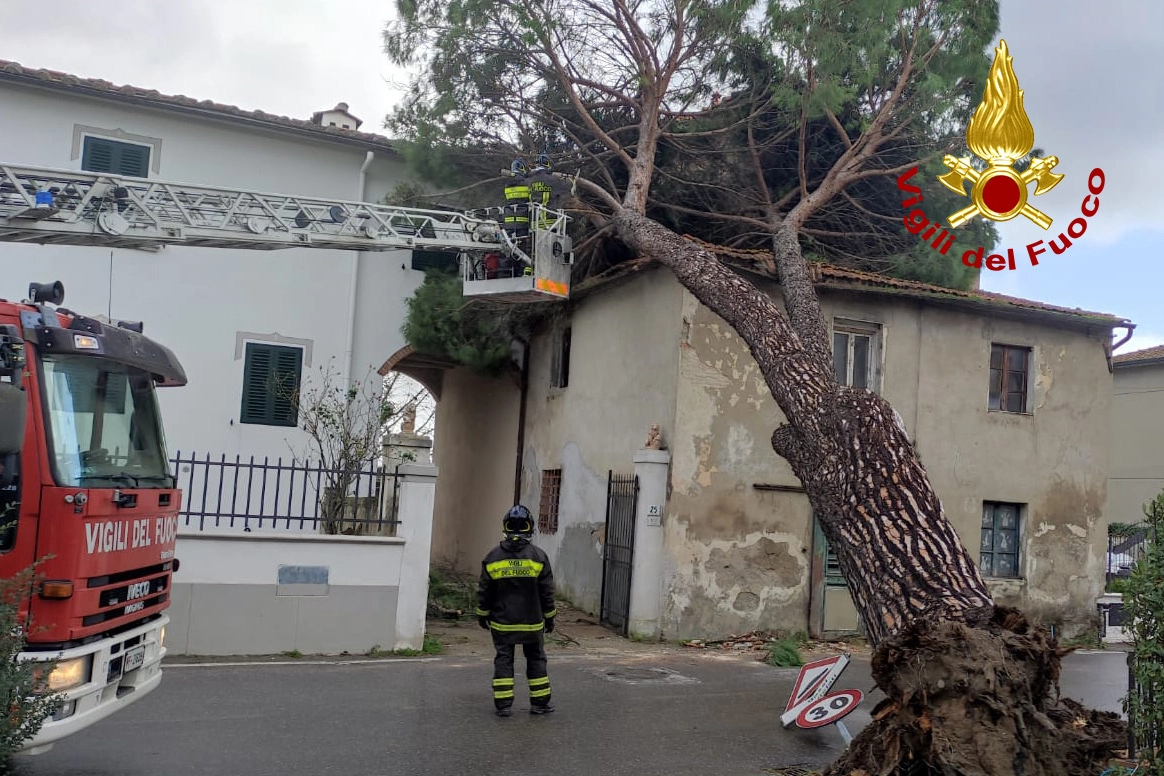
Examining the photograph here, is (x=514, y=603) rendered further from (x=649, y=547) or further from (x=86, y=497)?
(x=649, y=547)

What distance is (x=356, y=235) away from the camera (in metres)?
11.2

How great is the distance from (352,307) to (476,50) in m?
5.12

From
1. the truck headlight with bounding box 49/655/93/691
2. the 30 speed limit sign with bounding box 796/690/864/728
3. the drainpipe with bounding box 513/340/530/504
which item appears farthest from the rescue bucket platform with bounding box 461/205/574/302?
the truck headlight with bounding box 49/655/93/691

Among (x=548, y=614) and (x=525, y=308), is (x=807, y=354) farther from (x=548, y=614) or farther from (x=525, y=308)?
(x=525, y=308)

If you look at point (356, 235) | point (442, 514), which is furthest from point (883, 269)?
point (442, 514)

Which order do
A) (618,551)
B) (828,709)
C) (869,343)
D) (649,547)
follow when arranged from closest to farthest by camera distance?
(828,709)
(649,547)
(618,551)
(869,343)

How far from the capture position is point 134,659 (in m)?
5.73

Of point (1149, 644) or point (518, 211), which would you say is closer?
point (1149, 644)

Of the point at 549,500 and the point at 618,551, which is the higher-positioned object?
the point at 549,500

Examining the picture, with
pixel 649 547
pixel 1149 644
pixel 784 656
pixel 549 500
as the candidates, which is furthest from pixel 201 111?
pixel 1149 644

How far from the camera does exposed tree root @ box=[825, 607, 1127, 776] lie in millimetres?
5137

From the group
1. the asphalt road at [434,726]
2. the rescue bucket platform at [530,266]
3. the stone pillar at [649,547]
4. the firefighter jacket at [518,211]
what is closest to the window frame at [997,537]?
the asphalt road at [434,726]

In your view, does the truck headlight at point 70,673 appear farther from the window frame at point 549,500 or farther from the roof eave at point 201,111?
the roof eave at point 201,111

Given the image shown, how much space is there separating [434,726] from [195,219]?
227 inches
